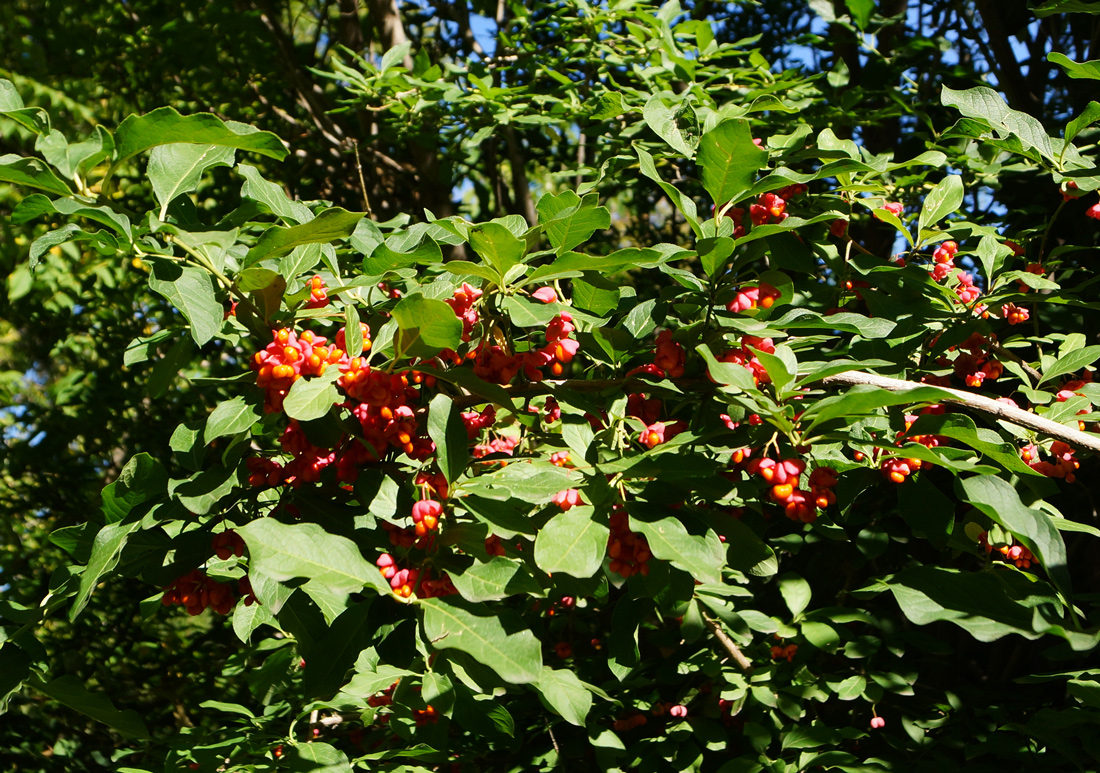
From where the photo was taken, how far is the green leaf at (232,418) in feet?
4.59

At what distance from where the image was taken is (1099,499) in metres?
2.96

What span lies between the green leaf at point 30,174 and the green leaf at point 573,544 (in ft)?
3.04

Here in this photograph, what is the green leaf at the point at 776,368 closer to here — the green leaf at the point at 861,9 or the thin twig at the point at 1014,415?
the thin twig at the point at 1014,415

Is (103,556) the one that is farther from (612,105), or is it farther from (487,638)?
(612,105)

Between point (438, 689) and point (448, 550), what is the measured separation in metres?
0.23

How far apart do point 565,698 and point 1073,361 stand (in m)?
1.29

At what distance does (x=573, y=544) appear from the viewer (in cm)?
118

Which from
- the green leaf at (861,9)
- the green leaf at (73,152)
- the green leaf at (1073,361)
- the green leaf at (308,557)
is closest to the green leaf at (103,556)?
the green leaf at (308,557)

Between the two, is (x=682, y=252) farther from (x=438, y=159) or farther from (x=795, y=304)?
(x=438, y=159)

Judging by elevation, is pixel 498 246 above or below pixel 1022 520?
above

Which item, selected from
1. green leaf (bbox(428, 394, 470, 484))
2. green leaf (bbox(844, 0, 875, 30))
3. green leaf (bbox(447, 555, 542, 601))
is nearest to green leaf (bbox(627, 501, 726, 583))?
green leaf (bbox(447, 555, 542, 601))

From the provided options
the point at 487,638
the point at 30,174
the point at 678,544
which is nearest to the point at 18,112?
the point at 30,174

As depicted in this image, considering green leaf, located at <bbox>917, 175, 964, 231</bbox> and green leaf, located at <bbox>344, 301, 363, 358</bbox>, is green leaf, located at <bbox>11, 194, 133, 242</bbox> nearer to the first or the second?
green leaf, located at <bbox>344, 301, 363, 358</bbox>

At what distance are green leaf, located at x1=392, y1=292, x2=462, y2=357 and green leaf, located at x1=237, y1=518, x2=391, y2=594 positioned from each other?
1.07ft
